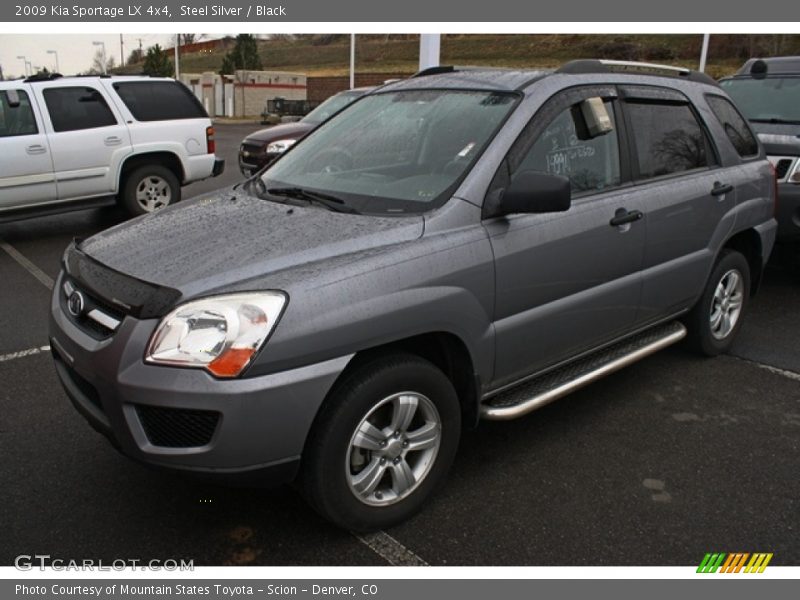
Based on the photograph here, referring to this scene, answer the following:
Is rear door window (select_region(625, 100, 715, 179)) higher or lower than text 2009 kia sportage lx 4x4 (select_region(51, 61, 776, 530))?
higher

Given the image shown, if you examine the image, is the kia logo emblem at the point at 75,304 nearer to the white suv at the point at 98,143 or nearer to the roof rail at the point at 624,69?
the roof rail at the point at 624,69

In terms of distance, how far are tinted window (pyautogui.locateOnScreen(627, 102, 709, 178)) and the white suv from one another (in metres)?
6.65

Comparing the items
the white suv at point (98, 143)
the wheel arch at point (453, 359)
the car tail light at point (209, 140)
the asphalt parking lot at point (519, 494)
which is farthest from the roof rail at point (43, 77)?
the wheel arch at point (453, 359)

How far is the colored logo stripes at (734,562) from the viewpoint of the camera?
2693 millimetres

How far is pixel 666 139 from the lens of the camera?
407 cm

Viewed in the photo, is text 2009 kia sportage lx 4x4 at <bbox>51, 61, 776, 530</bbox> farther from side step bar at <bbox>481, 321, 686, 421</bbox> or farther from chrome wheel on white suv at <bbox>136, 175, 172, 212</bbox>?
chrome wheel on white suv at <bbox>136, 175, 172, 212</bbox>

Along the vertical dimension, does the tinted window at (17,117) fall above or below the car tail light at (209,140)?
above

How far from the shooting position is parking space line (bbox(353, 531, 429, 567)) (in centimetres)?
267

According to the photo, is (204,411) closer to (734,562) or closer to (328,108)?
(734,562)

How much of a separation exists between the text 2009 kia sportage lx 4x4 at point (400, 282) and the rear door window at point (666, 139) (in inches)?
0.6

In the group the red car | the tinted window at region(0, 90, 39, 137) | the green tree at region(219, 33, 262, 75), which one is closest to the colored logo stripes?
the tinted window at region(0, 90, 39, 137)

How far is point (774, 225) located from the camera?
500 centimetres

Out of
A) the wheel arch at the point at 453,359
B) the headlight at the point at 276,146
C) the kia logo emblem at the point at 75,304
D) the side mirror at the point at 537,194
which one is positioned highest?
the side mirror at the point at 537,194

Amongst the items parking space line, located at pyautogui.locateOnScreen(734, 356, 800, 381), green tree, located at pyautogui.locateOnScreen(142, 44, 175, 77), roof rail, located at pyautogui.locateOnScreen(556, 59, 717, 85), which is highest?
green tree, located at pyautogui.locateOnScreen(142, 44, 175, 77)
